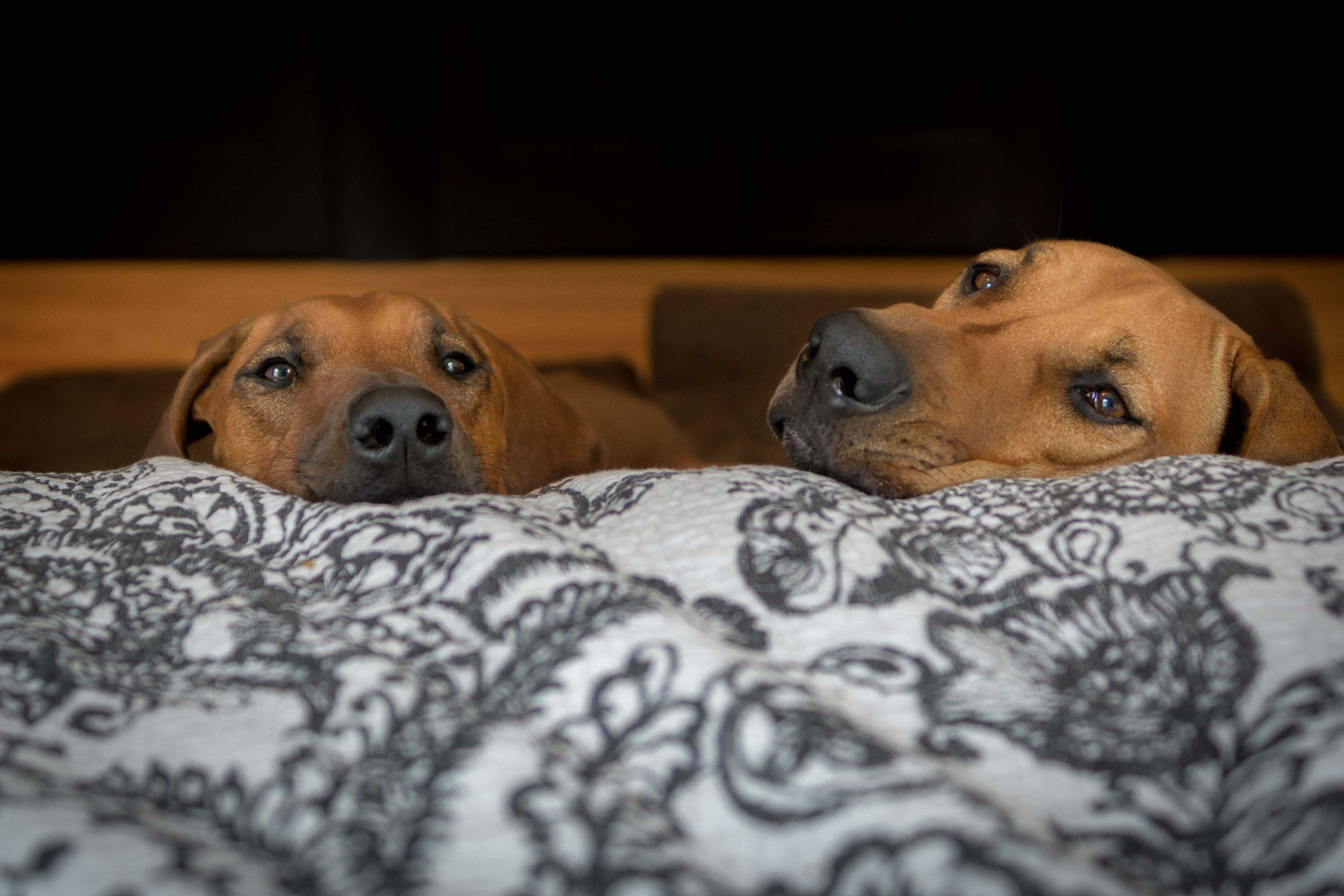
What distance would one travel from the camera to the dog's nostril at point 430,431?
176 centimetres

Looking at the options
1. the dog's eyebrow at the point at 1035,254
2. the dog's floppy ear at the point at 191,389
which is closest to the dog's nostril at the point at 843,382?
the dog's eyebrow at the point at 1035,254

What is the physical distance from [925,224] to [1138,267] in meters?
3.27

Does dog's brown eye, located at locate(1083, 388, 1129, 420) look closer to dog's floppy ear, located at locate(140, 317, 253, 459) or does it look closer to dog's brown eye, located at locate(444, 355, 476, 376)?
dog's brown eye, located at locate(444, 355, 476, 376)

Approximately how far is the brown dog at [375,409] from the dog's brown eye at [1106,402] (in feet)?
4.01

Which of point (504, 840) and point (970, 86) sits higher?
point (970, 86)

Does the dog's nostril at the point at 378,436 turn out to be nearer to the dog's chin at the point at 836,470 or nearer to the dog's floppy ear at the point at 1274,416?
the dog's chin at the point at 836,470

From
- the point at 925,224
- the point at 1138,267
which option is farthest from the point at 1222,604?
the point at 925,224

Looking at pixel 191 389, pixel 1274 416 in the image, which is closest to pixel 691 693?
pixel 1274 416

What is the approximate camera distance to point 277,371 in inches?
83.8

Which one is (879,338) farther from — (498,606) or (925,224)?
(925,224)

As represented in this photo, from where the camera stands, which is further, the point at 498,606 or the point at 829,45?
the point at 829,45

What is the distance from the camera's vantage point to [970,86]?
5.05 m

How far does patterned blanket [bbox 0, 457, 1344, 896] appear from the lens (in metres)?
0.70

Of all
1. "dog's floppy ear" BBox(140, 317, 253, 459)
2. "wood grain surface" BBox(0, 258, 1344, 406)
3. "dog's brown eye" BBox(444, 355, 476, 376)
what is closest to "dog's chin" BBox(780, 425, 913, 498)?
"dog's brown eye" BBox(444, 355, 476, 376)
